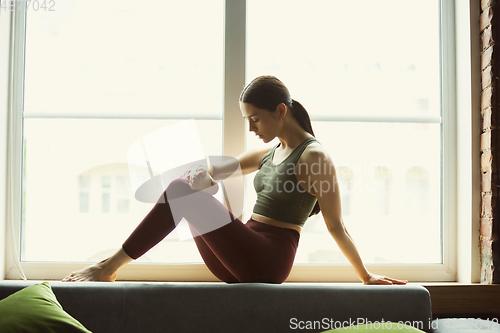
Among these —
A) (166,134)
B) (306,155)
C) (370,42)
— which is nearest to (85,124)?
(166,134)

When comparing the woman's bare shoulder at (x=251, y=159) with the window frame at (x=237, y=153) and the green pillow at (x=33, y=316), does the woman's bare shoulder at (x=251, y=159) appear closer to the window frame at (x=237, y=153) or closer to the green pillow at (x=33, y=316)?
the window frame at (x=237, y=153)

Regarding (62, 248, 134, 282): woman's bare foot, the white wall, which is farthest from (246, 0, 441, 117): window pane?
the white wall

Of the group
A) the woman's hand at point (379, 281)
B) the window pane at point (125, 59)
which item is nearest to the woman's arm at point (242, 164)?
the window pane at point (125, 59)

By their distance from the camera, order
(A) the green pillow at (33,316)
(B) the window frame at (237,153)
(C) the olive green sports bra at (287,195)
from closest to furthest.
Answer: (A) the green pillow at (33,316), (C) the olive green sports bra at (287,195), (B) the window frame at (237,153)

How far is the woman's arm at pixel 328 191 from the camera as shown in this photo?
142 centimetres

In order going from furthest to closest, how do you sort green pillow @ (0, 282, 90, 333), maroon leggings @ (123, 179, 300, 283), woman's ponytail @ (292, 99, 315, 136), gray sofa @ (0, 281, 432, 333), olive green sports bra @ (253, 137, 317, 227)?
1. woman's ponytail @ (292, 99, 315, 136)
2. olive green sports bra @ (253, 137, 317, 227)
3. maroon leggings @ (123, 179, 300, 283)
4. gray sofa @ (0, 281, 432, 333)
5. green pillow @ (0, 282, 90, 333)

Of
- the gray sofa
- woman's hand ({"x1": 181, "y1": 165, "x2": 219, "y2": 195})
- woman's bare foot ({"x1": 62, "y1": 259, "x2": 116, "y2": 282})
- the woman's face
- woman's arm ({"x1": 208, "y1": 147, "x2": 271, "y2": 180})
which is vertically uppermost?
the woman's face

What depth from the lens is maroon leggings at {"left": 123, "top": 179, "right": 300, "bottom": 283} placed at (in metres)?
1.34

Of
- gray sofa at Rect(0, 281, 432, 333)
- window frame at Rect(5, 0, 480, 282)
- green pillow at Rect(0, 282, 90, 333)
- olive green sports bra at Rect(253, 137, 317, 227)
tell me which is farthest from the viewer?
window frame at Rect(5, 0, 480, 282)

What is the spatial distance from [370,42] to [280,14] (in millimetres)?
503

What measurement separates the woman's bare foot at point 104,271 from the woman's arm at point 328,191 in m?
0.79

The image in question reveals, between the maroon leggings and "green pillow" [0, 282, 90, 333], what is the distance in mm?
351

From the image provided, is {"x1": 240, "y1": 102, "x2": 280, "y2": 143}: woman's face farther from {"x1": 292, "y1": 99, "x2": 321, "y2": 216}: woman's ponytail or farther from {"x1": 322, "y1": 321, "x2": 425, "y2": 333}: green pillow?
{"x1": 322, "y1": 321, "x2": 425, "y2": 333}: green pillow

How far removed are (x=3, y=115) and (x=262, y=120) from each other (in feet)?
4.43
